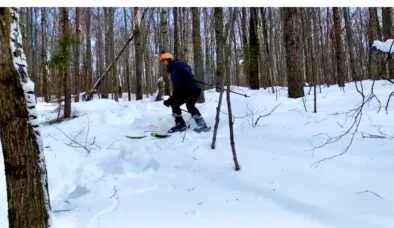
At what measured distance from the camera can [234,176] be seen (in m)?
4.45

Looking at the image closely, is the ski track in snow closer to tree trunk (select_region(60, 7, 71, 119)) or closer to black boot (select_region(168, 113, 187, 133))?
black boot (select_region(168, 113, 187, 133))

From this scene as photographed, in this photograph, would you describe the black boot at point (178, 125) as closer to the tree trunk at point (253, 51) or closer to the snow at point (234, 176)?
the snow at point (234, 176)

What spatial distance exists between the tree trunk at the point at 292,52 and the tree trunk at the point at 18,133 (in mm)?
5698

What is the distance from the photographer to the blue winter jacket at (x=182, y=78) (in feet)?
20.4

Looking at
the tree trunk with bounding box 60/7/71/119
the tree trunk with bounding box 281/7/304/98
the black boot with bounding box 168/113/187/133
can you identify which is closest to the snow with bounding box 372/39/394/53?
the black boot with bounding box 168/113/187/133

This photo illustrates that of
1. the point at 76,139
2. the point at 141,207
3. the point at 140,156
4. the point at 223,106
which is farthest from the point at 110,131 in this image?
the point at 141,207

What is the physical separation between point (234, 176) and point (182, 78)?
2.24m

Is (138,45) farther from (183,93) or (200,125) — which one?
(200,125)

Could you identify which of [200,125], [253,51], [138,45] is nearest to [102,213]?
[200,125]

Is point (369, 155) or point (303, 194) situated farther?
point (369, 155)

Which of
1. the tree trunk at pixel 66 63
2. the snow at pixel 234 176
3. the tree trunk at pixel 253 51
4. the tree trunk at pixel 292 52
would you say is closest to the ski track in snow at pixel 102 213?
the snow at pixel 234 176

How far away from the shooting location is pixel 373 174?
156 inches

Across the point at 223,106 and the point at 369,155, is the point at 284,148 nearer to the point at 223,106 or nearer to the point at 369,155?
the point at 369,155

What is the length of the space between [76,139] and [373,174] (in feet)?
14.2
